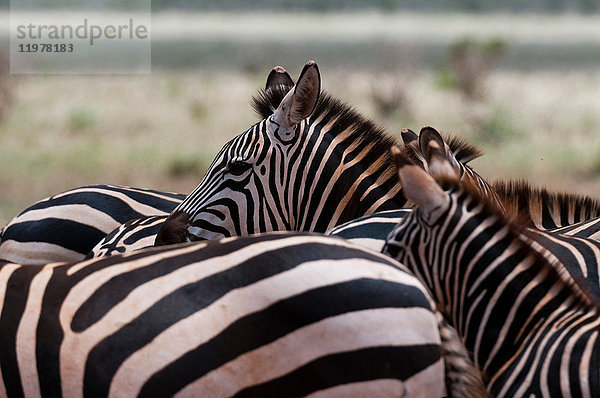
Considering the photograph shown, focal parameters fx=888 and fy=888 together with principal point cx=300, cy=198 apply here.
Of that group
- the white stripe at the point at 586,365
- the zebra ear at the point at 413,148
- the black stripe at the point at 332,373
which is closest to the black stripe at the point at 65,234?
the zebra ear at the point at 413,148

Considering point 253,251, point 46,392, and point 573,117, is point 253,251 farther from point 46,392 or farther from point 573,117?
point 573,117

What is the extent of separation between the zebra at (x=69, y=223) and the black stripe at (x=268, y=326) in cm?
289

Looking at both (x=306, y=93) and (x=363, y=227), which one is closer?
(x=363, y=227)

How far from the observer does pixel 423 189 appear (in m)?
2.93

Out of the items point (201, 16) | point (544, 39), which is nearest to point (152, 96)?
point (544, 39)

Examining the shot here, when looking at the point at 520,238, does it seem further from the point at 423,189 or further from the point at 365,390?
the point at 365,390

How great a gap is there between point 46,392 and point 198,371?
469 mm

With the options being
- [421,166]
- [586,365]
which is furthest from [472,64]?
[586,365]

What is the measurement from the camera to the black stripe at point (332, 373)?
2428 millimetres

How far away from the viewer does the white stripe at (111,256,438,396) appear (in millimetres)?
2467

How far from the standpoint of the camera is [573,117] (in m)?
23.3

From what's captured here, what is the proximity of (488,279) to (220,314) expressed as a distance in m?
1.01

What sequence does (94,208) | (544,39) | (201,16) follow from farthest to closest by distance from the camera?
(201,16), (544,39), (94,208)

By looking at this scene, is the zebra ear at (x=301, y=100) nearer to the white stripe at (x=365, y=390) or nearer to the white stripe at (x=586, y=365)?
the white stripe at (x=586, y=365)
